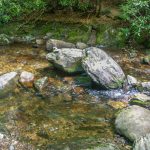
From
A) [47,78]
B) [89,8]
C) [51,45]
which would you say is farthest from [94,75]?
[89,8]

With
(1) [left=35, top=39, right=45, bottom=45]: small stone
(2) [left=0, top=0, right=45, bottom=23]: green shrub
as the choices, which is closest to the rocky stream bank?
(1) [left=35, top=39, right=45, bottom=45]: small stone

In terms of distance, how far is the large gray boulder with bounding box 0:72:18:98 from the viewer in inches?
277

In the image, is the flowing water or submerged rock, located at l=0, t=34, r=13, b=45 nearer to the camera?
the flowing water

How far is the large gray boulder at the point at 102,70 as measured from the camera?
7344 millimetres

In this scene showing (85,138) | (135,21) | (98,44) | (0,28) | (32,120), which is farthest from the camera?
(0,28)

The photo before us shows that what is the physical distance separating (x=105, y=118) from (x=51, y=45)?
3572 millimetres

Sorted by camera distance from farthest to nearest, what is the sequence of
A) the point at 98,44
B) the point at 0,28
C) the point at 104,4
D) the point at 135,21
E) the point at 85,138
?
the point at 104,4
the point at 0,28
the point at 98,44
the point at 135,21
the point at 85,138

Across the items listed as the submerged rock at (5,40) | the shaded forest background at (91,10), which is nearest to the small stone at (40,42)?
the submerged rock at (5,40)

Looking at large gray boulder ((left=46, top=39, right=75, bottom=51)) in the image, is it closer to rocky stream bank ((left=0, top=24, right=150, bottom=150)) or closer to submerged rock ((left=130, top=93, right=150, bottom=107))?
rocky stream bank ((left=0, top=24, right=150, bottom=150))

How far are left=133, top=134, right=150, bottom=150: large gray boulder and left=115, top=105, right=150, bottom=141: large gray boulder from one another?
1.07ft

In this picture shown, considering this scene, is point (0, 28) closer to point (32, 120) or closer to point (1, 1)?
point (1, 1)

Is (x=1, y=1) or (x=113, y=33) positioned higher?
(x=1, y=1)

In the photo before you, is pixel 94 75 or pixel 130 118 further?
pixel 94 75

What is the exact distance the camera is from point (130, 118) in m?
5.88
